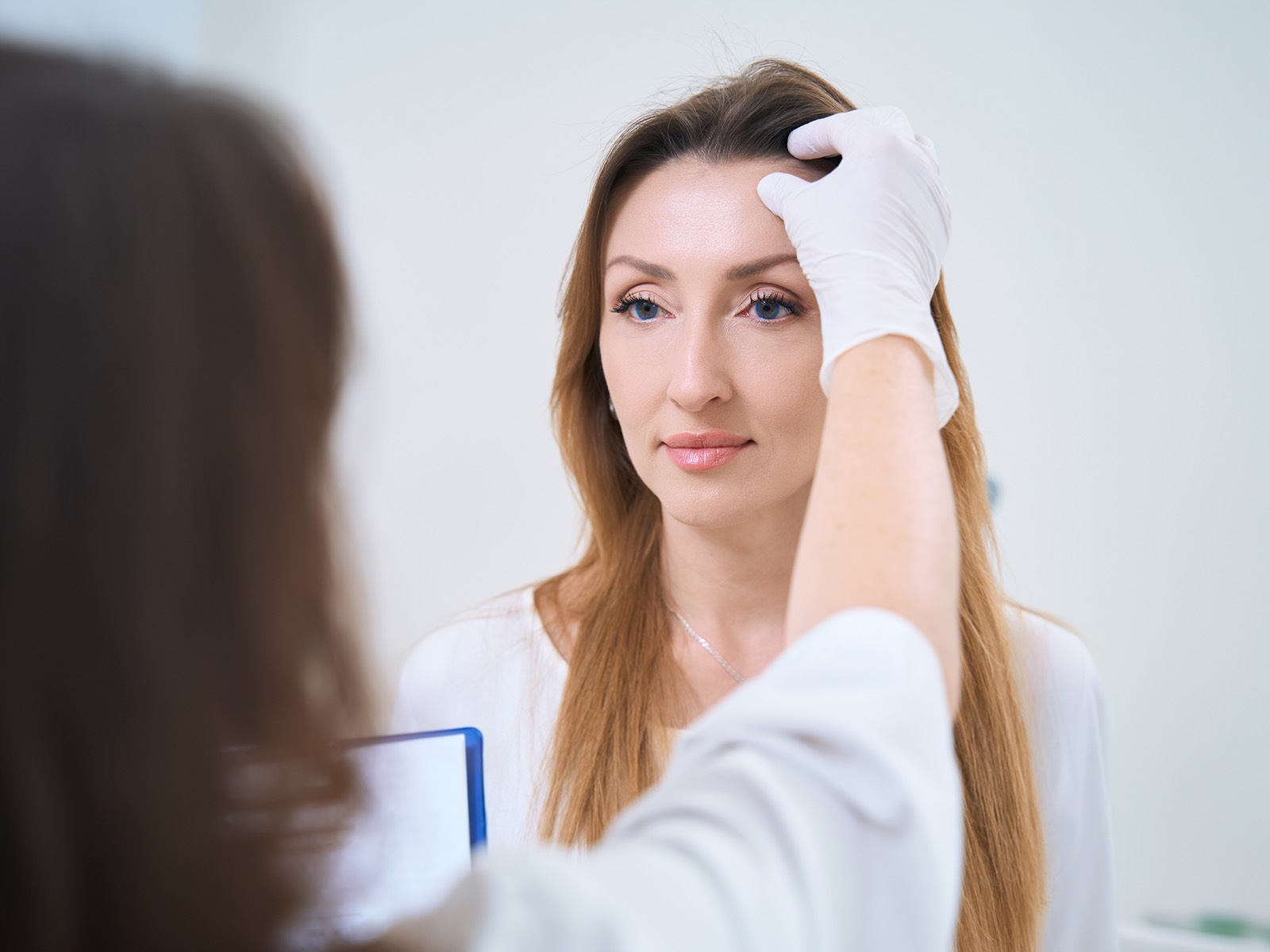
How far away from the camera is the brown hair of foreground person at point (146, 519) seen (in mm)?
406

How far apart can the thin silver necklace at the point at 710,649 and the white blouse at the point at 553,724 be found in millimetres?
146

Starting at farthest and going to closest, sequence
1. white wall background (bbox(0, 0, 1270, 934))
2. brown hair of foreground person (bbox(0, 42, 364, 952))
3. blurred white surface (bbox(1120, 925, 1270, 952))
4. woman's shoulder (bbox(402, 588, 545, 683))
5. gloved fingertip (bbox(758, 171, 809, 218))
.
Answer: white wall background (bbox(0, 0, 1270, 934)) → blurred white surface (bbox(1120, 925, 1270, 952)) → woman's shoulder (bbox(402, 588, 545, 683)) → gloved fingertip (bbox(758, 171, 809, 218)) → brown hair of foreground person (bbox(0, 42, 364, 952))

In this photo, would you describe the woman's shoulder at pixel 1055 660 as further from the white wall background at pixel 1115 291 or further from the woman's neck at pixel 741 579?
the white wall background at pixel 1115 291

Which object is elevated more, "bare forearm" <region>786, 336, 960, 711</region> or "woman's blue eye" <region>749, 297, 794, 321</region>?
"woman's blue eye" <region>749, 297, 794, 321</region>

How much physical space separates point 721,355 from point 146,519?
708 mm

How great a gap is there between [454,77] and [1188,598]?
5.83 feet

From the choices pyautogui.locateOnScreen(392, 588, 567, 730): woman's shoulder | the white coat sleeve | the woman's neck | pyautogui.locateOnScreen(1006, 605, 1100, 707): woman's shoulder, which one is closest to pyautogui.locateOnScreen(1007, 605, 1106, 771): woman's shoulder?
pyautogui.locateOnScreen(1006, 605, 1100, 707): woman's shoulder

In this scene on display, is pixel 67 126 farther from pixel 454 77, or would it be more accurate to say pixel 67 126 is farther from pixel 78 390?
pixel 454 77

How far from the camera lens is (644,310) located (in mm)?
1141

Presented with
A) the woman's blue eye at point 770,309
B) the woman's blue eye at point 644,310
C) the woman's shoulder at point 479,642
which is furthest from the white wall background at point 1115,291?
the woman's blue eye at point 770,309

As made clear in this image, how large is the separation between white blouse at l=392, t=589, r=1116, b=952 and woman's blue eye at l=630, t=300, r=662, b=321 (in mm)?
381

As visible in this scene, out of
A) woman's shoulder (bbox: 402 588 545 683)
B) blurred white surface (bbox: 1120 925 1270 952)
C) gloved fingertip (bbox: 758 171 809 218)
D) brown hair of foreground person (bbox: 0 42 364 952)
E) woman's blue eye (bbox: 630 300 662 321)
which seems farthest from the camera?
blurred white surface (bbox: 1120 925 1270 952)

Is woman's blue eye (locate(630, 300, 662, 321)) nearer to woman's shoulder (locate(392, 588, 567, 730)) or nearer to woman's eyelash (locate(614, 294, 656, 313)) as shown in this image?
woman's eyelash (locate(614, 294, 656, 313))

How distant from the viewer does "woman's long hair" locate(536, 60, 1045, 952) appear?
1.06 meters
